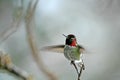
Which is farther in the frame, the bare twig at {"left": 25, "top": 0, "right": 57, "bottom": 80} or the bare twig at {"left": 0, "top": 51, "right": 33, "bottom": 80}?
the bare twig at {"left": 25, "top": 0, "right": 57, "bottom": 80}

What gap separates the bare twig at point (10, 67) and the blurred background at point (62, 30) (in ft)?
→ 0.13

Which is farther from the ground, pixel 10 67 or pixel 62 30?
pixel 62 30

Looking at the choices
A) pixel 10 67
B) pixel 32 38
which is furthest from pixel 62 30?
pixel 10 67

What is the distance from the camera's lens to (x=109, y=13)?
1460 mm

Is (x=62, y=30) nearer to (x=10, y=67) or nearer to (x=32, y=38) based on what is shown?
(x=32, y=38)

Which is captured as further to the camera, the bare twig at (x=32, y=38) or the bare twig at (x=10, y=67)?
the bare twig at (x=32, y=38)

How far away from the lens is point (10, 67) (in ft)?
4.27

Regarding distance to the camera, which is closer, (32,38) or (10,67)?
(10,67)

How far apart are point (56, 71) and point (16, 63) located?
0.45ft

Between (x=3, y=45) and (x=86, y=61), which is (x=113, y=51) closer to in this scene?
(x=86, y=61)

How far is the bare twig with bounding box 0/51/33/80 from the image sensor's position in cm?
127

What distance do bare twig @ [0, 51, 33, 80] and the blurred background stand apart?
4 cm

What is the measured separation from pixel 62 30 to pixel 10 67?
0.75ft

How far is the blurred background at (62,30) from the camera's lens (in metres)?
1.37
